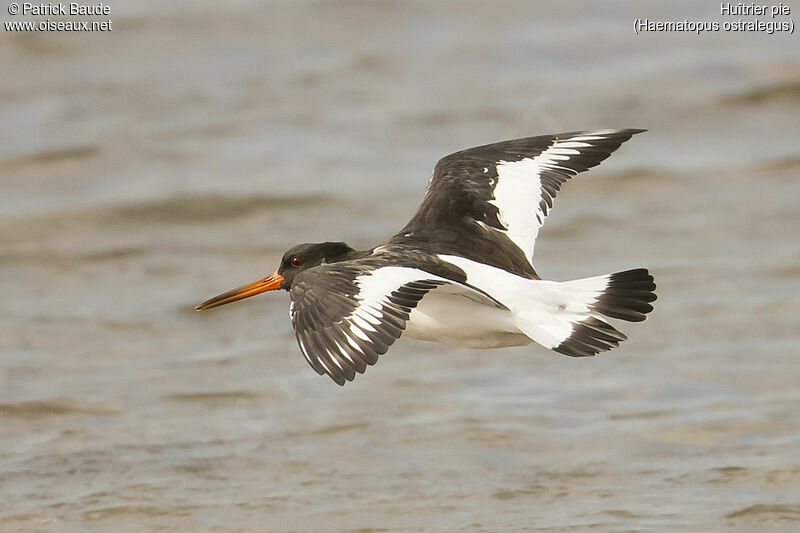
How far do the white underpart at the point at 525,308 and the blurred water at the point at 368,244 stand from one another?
1579mm

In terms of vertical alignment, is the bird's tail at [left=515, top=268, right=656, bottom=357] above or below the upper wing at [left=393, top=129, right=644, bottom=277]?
below

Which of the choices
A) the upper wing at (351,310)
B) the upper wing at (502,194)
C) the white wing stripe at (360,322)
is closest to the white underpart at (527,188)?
the upper wing at (502,194)

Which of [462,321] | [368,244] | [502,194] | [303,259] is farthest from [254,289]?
[368,244]

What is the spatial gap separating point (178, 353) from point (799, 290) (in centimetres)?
477

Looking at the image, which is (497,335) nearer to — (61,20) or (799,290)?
(799,290)

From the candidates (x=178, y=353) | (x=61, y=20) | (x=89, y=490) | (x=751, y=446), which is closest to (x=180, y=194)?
(x=178, y=353)

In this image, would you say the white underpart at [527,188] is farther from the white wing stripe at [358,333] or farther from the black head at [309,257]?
the white wing stripe at [358,333]

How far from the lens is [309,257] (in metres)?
6.89

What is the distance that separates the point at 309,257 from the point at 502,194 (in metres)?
1.10

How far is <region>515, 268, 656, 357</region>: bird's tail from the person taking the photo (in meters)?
5.92

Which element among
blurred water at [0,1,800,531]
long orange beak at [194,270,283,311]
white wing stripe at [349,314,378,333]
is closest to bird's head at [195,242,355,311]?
long orange beak at [194,270,283,311]

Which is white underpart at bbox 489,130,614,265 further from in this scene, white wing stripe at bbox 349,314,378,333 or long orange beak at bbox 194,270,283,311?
white wing stripe at bbox 349,314,378,333

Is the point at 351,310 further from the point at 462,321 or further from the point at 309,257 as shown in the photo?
the point at 309,257

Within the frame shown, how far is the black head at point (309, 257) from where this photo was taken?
270 inches
